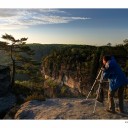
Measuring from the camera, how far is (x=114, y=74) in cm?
1026

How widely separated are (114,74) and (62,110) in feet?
6.94

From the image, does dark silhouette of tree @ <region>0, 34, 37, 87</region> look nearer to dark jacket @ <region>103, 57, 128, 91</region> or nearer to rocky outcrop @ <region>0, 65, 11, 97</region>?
rocky outcrop @ <region>0, 65, 11, 97</region>

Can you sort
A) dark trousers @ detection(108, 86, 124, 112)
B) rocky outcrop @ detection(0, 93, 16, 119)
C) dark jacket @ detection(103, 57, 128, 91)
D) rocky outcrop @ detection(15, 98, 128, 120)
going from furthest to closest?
rocky outcrop @ detection(0, 93, 16, 119) < rocky outcrop @ detection(15, 98, 128, 120) < dark trousers @ detection(108, 86, 124, 112) < dark jacket @ detection(103, 57, 128, 91)

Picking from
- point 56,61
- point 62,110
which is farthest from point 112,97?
point 56,61

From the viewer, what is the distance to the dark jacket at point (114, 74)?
10.2 m

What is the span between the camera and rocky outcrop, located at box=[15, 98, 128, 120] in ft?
34.6

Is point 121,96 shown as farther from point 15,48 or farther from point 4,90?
point 15,48

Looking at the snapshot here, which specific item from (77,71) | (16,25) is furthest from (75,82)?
(16,25)

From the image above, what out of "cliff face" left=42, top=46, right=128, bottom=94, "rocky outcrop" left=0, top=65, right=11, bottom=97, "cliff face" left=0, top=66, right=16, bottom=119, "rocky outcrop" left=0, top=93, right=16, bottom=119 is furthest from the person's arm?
"rocky outcrop" left=0, top=65, right=11, bottom=97

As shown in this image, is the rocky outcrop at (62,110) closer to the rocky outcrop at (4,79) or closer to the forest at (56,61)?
the forest at (56,61)

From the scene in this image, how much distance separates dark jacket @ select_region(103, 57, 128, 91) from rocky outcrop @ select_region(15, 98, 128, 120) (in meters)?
0.89

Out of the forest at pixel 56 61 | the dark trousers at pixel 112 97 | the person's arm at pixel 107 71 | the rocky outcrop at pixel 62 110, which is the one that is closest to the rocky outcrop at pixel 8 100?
the forest at pixel 56 61
